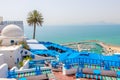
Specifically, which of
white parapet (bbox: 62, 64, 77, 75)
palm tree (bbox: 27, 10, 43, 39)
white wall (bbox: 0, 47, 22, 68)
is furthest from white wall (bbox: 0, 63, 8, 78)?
palm tree (bbox: 27, 10, 43, 39)

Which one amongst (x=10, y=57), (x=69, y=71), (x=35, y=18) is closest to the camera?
(x=69, y=71)

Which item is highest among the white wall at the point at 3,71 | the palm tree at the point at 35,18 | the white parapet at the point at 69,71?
the palm tree at the point at 35,18

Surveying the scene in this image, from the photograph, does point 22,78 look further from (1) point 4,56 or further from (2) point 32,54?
(2) point 32,54

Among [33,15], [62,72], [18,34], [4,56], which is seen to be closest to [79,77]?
[62,72]

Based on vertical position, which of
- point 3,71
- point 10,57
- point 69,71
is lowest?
→ point 69,71

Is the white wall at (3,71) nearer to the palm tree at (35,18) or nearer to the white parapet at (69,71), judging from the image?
the white parapet at (69,71)

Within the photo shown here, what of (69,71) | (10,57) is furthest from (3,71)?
(10,57)

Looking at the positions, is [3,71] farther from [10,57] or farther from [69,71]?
[10,57]

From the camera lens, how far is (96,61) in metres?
23.0

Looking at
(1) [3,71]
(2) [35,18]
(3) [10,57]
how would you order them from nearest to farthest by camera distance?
(1) [3,71] < (3) [10,57] < (2) [35,18]

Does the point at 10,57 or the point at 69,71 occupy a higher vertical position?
the point at 10,57

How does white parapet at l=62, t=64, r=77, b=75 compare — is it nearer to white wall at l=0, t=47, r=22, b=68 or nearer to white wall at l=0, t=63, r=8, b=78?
white wall at l=0, t=63, r=8, b=78

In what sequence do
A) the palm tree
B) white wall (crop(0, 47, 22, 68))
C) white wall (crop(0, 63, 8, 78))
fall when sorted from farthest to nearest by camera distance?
the palm tree, white wall (crop(0, 47, 22, 68)), white wall (crop(0, 63, 8, 78))

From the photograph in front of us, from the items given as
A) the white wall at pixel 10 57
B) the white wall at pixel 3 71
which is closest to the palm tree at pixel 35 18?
the white wall at pixel 10 57
